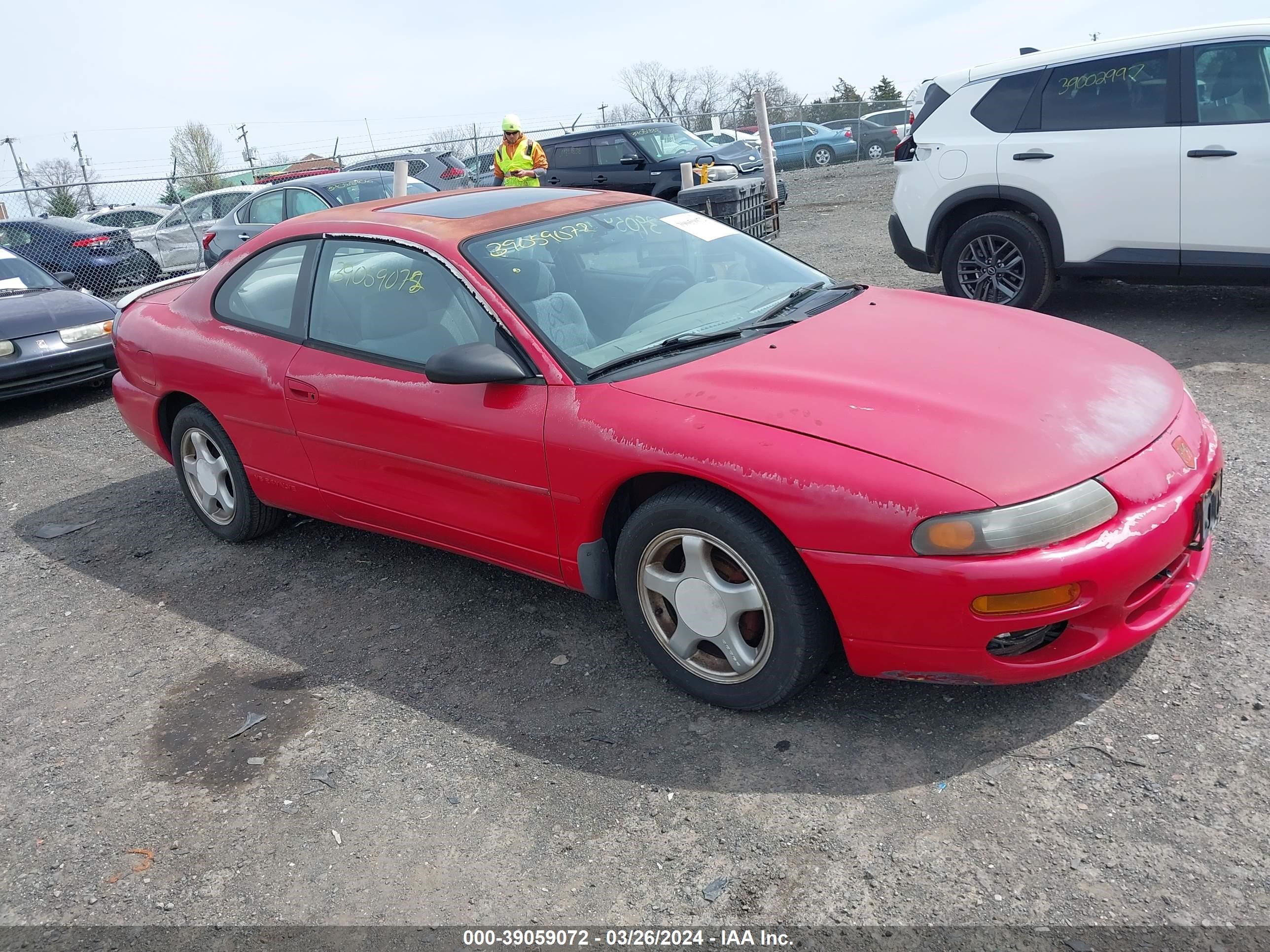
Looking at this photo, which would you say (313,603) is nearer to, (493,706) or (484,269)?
(493,706)

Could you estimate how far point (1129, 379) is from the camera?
10.8ft

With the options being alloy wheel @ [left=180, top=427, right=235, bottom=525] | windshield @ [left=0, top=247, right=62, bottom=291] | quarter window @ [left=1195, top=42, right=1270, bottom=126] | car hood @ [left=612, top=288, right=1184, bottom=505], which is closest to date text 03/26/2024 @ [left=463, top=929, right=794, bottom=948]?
car hood @ [left=612, top=288, right=1184, bottom=505]

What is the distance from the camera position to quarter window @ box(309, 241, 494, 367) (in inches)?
146

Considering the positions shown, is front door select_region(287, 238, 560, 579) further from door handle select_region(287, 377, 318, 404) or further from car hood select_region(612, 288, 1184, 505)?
car hood select_region(612, 288, 1184, 505)

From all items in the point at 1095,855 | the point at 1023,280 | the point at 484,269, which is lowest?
the point at 1095,855

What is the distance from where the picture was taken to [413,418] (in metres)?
3.71

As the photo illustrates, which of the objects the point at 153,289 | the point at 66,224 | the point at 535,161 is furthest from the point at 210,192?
the point at 153,289

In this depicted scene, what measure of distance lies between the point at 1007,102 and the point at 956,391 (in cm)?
474

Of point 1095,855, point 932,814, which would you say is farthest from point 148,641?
point 1095,855

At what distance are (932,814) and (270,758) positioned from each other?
2.02 m

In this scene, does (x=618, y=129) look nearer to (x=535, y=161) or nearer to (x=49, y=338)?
(x=535, y=161)

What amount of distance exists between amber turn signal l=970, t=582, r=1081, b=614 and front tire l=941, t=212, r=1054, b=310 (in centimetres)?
448

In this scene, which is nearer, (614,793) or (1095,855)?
(1095,855)

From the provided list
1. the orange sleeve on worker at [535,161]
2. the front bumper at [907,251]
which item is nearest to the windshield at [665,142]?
the orange sleeve on worker at [535,161]
